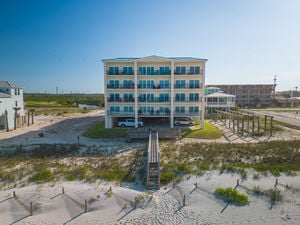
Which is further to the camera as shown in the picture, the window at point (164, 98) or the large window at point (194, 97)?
the large window at point (194, 97)

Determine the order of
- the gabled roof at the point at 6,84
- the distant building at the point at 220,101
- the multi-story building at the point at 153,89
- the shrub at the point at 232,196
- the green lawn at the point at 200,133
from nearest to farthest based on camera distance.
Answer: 1. the shrub at the point at 232,196
2. the green lawn at the point at 200,133
3. the multi-story building at the point at 153,89
4. the gabled roof at the point at 6,84
5. the distant building at the point at 220,101

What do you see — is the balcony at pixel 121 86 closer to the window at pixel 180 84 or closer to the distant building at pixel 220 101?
the window at pixel 180 84

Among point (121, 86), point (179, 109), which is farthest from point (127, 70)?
point (179, 109)

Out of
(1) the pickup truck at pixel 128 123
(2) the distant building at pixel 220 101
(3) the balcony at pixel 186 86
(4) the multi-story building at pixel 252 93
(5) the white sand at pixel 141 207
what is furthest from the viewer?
(4) the multi-story building at pixel 252 93

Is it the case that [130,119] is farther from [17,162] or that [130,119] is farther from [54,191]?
[54,191]

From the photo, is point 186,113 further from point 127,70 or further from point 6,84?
point 6,84

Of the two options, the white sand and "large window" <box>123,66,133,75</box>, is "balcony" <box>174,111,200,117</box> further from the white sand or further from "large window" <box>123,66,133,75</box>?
the white sand

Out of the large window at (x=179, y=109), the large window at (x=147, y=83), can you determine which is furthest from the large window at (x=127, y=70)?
the large window at (x=179, y=109)

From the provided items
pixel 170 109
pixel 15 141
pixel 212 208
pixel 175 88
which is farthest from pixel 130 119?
pixel 212 208
